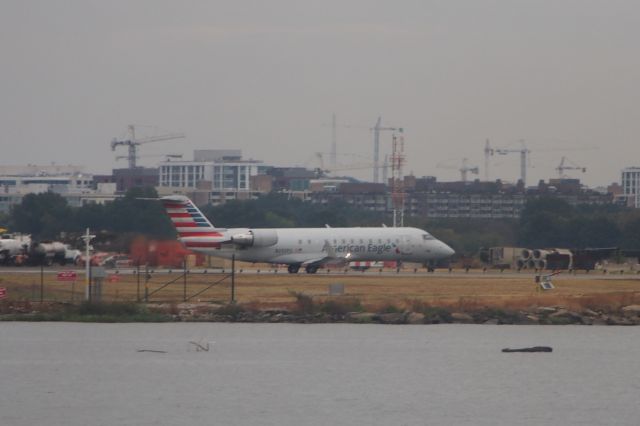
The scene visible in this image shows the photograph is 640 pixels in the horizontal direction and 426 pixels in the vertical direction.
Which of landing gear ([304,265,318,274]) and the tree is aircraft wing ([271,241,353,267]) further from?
the tree

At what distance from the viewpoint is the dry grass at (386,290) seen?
8625 cm

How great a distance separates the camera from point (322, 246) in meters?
119

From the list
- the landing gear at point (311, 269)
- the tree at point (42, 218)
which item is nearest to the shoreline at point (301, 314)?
the landing gear at point (311, 269)

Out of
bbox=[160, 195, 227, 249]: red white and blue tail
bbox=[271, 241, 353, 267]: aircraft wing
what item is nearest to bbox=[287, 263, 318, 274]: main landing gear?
bbox=[271, 241, 353, 267]: aircraft wing

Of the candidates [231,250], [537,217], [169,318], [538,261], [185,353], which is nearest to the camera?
[185,353]

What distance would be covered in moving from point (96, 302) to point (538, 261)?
52.8 m

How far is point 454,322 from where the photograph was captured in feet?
272

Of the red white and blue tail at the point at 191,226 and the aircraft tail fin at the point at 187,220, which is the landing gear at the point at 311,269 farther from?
the aircraft tail fin at the point at 187,220

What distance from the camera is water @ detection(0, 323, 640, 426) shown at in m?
53.5

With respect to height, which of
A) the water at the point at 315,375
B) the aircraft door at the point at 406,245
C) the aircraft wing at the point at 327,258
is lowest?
the water at the point at 315,375

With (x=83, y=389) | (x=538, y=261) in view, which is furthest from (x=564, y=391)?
(x=538, y=261)

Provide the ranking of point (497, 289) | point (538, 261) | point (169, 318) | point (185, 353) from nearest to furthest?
1. point (185, 353)
2. point (169, 318)
3. point (497, 289)
4. point (538, 261)

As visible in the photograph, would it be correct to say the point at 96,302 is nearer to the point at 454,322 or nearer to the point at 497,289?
the point at 454,322

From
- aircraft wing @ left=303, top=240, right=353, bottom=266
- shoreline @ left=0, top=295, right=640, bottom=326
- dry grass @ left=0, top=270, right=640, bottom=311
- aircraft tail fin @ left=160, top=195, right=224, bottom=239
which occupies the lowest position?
shoreline @ left=0, top=295, right=640, bottom=326
